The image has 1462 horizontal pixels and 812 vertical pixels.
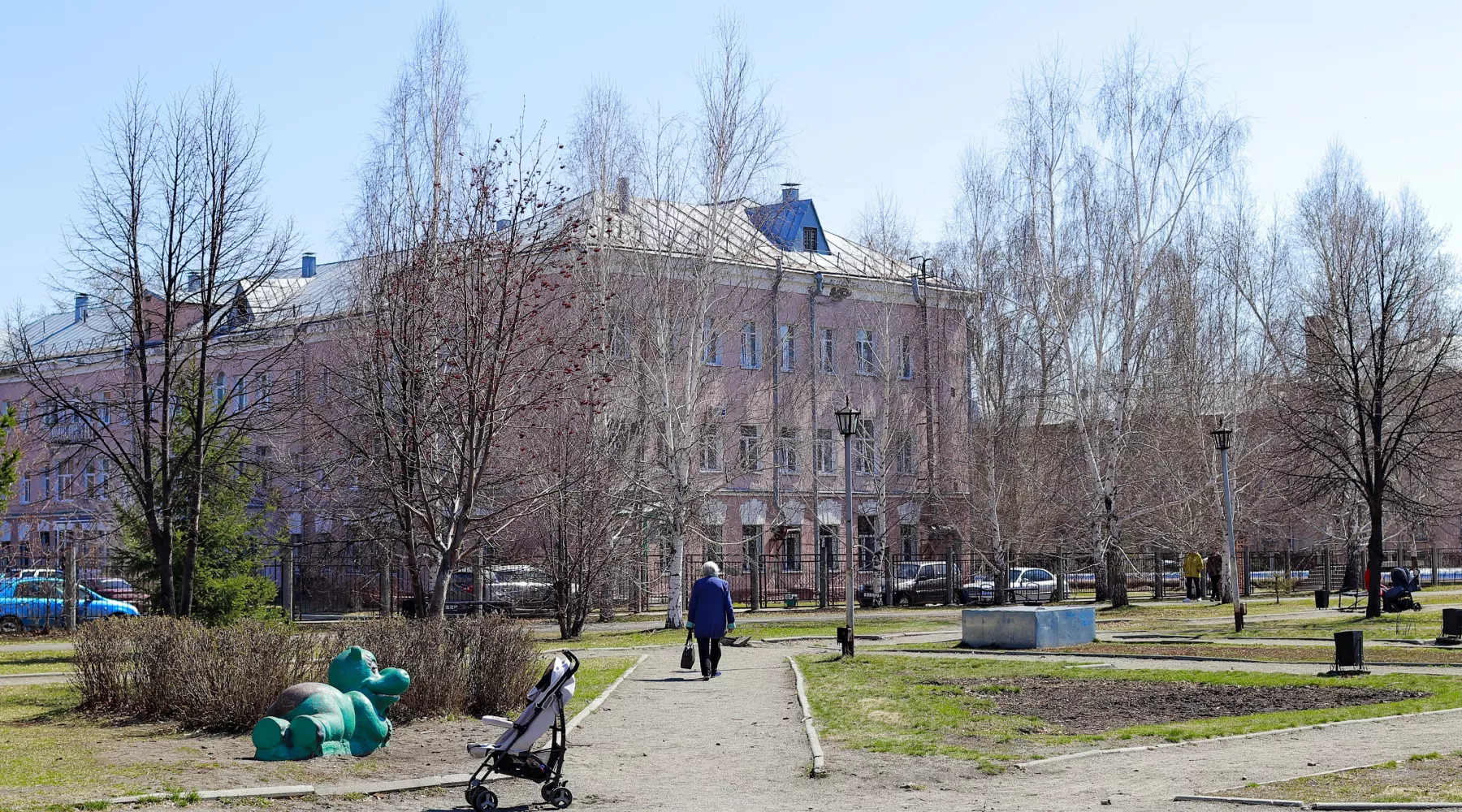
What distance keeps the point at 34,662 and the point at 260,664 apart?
1221cm

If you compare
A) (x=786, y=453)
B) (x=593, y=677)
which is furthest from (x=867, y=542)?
(x=593, y=677)

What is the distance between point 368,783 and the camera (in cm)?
1052

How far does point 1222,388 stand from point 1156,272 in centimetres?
675

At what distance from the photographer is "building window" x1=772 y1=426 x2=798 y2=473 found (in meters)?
46.8

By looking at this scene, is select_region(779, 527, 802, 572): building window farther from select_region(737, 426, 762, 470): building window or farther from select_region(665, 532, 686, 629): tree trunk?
select_region(665, 532, 686, 629): tree trunk

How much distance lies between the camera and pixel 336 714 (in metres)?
11.7

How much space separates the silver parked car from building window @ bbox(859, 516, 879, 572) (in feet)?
10.9

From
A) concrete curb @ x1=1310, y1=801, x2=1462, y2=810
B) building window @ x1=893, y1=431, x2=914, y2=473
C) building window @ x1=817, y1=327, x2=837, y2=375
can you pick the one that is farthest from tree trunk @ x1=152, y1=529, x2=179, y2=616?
building window @ x1=893, y1=431, x2=914, y2=473

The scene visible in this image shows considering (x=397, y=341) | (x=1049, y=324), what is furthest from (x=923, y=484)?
(x=397, y=341)

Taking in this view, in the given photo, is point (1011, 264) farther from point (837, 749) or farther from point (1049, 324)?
point (837, 749)

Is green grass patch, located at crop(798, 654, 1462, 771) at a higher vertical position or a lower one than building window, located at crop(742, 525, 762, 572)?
lower

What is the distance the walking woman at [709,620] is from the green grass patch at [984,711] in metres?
1.34

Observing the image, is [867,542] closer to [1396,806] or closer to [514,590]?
[514,590]

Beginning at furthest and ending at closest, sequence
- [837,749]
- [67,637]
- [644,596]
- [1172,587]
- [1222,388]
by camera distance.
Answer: [1172,587]
[1222,388]
[644,596]
[67,637]
[837,749]
